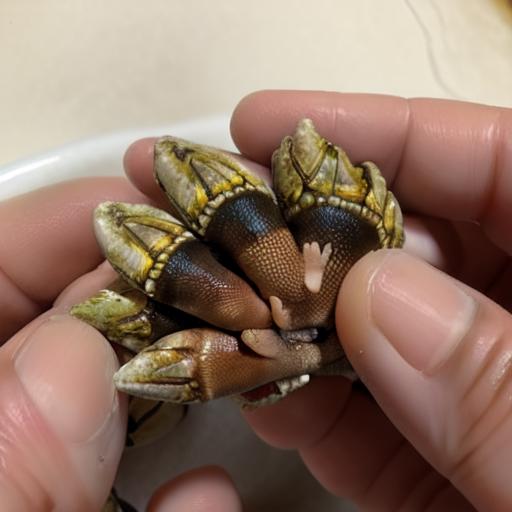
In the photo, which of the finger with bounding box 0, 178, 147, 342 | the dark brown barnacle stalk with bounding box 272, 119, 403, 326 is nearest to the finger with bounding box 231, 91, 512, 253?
the dark brown barnacle stalk with bounding box 272, 119, 403, 326

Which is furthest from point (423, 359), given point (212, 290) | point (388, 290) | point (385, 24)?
point (385, 24)

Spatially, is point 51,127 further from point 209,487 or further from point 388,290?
point 388,290

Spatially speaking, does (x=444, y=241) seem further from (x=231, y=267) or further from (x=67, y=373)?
(x=67, y=373)

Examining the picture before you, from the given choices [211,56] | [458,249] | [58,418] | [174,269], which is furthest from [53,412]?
[211,56]

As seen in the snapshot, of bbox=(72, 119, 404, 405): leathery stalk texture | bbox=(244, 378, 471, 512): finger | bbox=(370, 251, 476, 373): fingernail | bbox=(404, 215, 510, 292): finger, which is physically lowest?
bbox=(244, 378, 471, 512): finger

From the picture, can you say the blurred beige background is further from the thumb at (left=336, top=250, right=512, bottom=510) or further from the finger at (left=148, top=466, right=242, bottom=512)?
the thumb at (left=336, top=250, right=512, bottom=510)

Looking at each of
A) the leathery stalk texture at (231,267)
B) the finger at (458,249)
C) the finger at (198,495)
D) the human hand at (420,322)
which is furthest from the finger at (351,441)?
the leathery stalk texture at (231,267)
